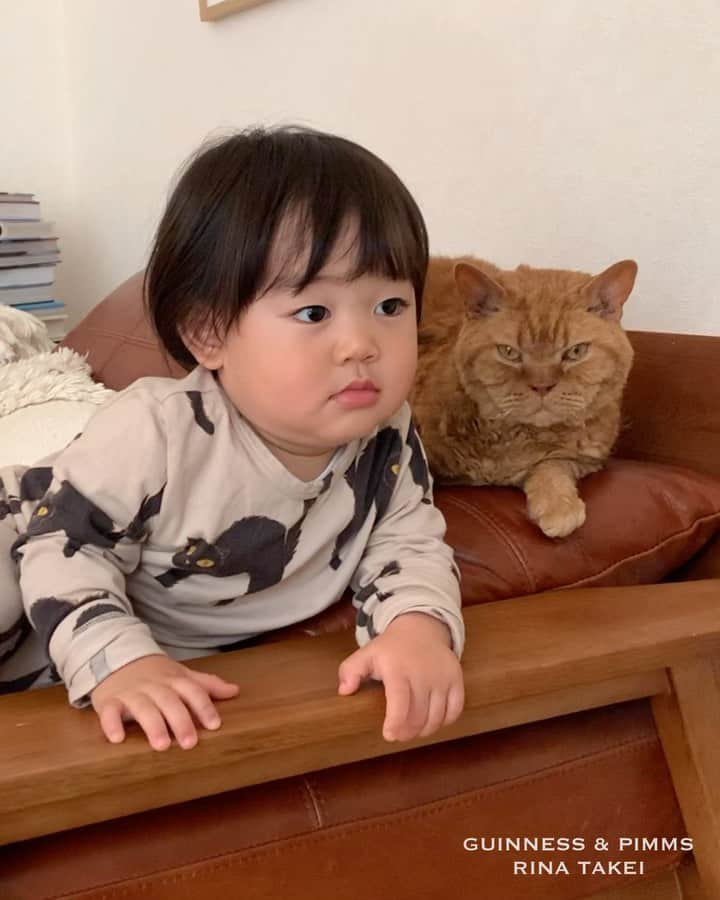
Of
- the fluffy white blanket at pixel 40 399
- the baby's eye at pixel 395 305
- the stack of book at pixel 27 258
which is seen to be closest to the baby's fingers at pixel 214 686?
the baby's eye at pixel 395 305

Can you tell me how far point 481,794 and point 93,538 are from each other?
393 mm

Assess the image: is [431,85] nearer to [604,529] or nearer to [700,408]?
[700,408]

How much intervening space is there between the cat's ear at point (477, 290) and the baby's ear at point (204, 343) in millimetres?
371

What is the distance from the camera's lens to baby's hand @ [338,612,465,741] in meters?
0.67

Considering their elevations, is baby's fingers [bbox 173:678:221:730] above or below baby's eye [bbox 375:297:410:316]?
below

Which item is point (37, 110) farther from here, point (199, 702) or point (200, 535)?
point (199, 702)

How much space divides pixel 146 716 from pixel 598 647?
1.19 feet

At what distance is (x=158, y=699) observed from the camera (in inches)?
24.5

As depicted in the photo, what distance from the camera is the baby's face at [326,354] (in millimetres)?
772

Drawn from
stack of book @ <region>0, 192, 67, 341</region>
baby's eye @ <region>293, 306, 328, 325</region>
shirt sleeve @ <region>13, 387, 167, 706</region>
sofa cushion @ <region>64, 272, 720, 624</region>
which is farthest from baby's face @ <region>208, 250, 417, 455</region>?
stack of book @ <region>0, 192, 67, 341</region>

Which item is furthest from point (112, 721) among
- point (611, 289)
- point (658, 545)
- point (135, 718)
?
point (611, 289)

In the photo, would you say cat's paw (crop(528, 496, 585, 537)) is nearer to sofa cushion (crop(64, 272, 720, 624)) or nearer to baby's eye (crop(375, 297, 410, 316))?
sofa cushion (crop(64, 272, 720, 624))

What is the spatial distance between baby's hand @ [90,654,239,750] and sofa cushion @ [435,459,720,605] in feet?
1.13

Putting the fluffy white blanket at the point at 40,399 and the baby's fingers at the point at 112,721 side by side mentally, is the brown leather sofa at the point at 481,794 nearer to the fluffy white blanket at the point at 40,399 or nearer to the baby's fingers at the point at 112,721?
the baby's fingers at the point at 112,721
